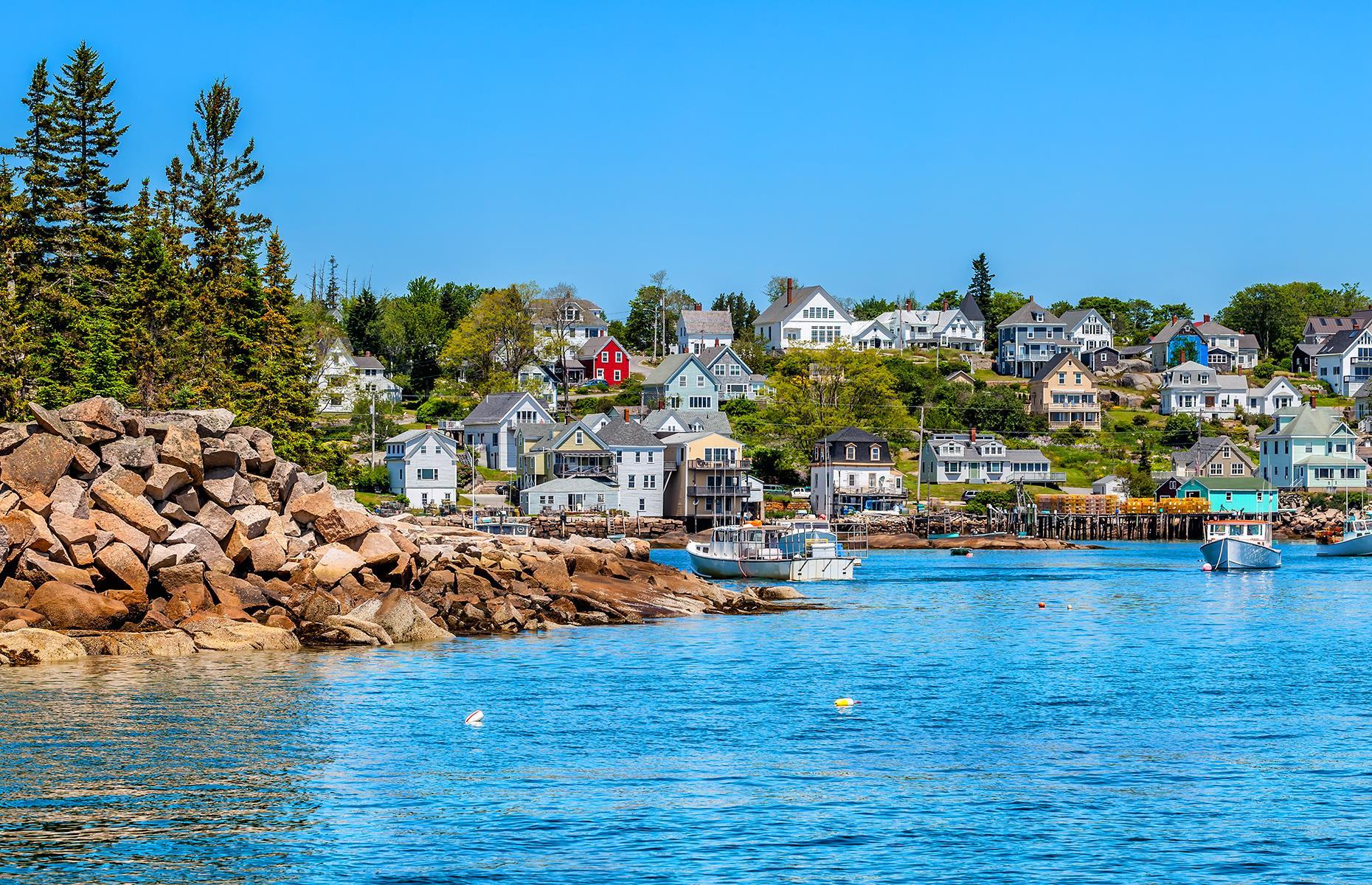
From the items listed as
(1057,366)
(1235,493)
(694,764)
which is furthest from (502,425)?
(694,764)

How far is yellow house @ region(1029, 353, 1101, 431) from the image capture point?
15325 centimetres

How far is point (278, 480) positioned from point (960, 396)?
112 metres

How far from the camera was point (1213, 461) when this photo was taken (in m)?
130

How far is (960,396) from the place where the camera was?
15025cm

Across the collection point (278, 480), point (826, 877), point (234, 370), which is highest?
point (234, 370)

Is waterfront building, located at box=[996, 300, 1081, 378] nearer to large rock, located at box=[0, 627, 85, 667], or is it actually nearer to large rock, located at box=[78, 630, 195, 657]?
large rock, located at box=[78, 630, 195, 657]

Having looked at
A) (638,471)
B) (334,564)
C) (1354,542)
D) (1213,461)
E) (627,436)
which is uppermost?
(627,436)

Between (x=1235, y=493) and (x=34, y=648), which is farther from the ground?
(x=1235, y=493)

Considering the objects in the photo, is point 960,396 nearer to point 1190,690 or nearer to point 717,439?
point 717,439

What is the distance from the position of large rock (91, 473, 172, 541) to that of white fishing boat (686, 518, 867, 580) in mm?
34450

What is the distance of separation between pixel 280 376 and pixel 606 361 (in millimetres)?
78595

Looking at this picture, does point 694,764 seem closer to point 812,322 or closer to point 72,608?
point 72,608

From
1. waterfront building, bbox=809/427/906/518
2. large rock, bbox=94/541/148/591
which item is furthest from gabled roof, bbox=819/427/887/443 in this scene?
large rock, bbox=94/541/148/591

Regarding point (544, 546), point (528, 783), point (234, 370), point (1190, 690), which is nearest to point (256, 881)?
point (528, 783)
